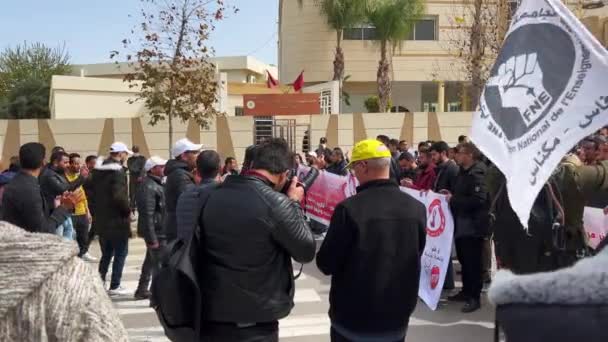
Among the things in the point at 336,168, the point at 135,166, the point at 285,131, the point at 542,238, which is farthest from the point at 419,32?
the point at 542,238

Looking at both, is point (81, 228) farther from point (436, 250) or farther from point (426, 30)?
point (426, 30)

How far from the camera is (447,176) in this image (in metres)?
7.71

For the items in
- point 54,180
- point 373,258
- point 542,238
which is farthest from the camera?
point 54,180

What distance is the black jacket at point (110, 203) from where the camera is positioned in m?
7.73

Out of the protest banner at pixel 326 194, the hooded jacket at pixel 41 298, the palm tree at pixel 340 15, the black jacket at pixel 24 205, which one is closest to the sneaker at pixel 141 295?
the black jacket at pixel 24 205

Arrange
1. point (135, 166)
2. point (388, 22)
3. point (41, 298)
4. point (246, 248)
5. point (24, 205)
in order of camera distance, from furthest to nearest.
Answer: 1. point (388, 22)
2. point (135, 166)
3. point (24, 205)
4. point (246, 248)
5. point (41, 298)

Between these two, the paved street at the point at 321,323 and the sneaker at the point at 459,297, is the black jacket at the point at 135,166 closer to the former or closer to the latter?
the paved street at the point at 321,323

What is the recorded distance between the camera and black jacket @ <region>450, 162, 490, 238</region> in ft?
22.3

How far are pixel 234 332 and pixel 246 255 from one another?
0.43m

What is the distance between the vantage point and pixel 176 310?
3.38m

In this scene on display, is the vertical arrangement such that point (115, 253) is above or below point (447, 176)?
below

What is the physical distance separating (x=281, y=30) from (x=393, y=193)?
4186cm

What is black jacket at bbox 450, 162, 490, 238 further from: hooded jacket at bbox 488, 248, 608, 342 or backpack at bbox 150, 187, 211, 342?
hooded jacket at bbox 488, 248, 608, 342

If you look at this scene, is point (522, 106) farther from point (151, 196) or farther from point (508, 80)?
point (151, 196)
